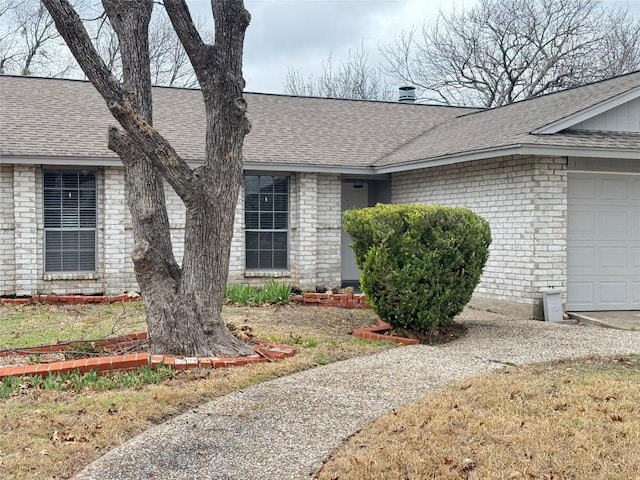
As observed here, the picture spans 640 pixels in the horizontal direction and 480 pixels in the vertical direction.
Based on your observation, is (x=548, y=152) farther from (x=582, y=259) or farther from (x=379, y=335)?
(x=379, y=335)

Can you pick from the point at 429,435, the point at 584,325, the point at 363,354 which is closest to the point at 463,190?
the point at 584,325

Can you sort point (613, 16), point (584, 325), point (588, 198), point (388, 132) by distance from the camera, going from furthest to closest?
1. point (613, 16)
2. point (388, 132)
3. point (588, 198)
4. point (584, 325)

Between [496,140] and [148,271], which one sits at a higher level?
[496,140]

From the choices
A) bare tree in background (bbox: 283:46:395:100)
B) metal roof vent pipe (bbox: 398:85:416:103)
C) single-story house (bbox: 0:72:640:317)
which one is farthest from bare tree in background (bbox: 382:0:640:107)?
single-story house (bbox: 0:72:640:317)

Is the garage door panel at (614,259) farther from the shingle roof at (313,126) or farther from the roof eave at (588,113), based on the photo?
the roof eave at (588,113)

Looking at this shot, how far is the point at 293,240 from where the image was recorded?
1434 cm

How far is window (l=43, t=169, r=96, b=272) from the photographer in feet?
42.5

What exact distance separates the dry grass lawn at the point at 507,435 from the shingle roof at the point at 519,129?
5.26 meters

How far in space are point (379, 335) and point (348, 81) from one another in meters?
29.5

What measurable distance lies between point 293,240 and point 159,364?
24.5ft

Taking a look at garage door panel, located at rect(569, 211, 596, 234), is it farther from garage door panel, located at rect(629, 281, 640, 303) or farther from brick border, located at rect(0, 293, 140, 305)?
brick border, located at rect(0, 293, 140, 305)

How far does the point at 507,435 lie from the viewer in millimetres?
5000

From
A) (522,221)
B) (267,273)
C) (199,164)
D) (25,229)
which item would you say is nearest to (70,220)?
(25,229)

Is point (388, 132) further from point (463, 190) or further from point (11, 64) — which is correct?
point (11, 64)
